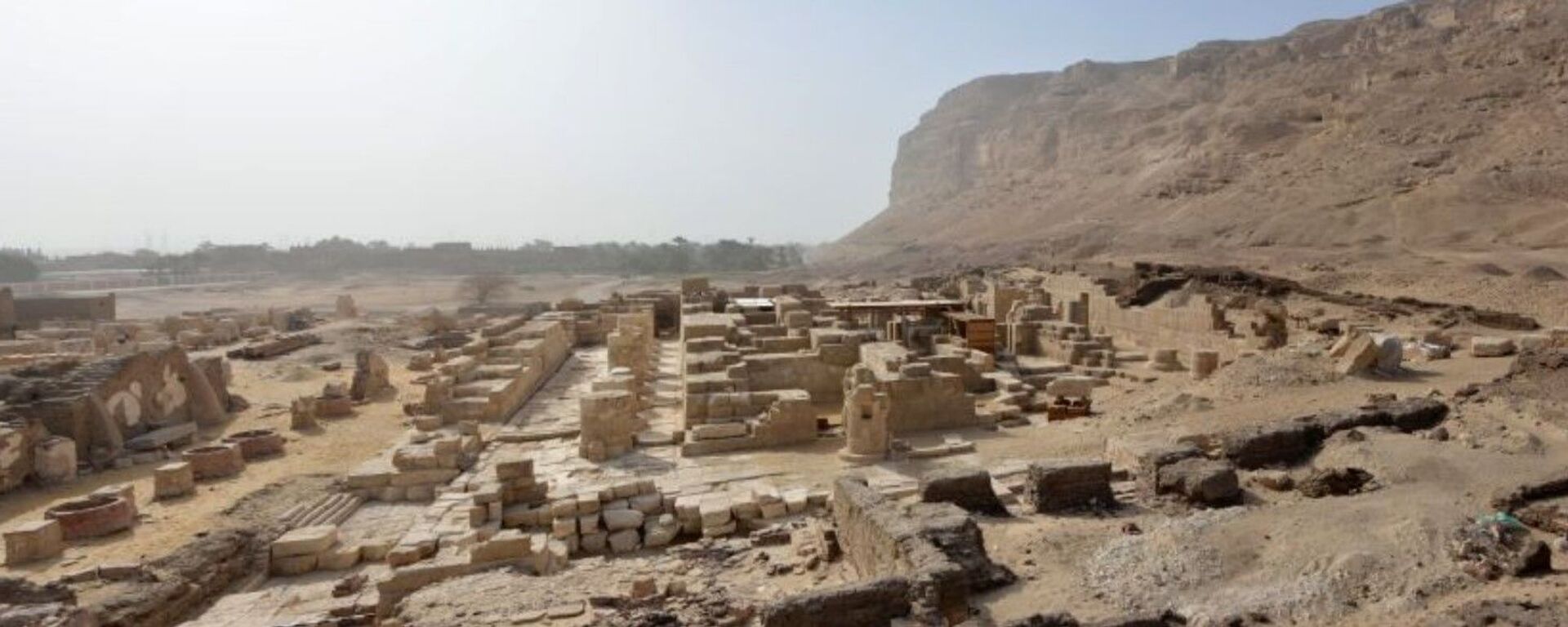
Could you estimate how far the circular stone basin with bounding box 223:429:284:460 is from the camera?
14.8 metres

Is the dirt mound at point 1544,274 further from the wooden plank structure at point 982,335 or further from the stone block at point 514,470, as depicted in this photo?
the stone block at point 514,470

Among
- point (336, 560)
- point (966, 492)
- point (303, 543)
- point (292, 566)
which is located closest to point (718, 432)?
point (966, 492)

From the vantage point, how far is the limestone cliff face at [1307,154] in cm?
4188

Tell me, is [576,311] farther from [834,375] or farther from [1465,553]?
[1465,553]

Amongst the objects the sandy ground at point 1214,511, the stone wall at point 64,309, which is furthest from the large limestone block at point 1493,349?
the stone wall at point 64,309

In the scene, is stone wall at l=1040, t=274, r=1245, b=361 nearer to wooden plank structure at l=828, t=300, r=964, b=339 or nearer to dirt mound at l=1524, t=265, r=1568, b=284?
wooden plank structure at l=828, t=300, r=964, b=339

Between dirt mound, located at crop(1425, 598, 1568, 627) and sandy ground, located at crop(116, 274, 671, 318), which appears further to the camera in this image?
sandy ground, located at crop(116, 274, 671, 318)

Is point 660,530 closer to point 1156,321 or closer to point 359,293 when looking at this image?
point 1156,321

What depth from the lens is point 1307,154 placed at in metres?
55.3

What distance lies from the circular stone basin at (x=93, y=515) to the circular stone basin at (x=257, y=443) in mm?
3388

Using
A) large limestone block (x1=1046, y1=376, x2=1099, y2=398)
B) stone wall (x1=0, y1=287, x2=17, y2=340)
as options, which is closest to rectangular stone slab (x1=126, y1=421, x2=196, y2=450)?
large limestone block (x1=1046, y1=376, x2=1099, y2=398)

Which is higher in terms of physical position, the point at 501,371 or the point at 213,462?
the point at 501,371

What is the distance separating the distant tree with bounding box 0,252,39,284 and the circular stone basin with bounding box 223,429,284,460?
7572 centimetres

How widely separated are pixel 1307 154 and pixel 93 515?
60.3 m
